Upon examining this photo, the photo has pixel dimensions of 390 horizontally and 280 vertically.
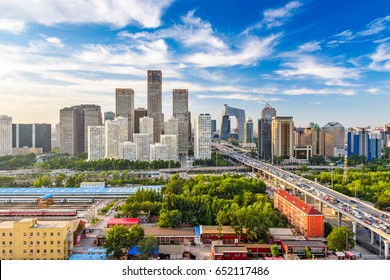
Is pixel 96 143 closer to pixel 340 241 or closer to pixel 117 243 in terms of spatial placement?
pixel 117 243

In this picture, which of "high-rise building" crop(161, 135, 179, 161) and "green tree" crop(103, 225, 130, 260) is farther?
"high-rise building" crop(161, 135, 179, 161)

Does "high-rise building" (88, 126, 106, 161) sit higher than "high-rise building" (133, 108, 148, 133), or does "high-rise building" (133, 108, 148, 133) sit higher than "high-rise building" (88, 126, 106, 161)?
"high-rise building" (133, 108, 148, 133)

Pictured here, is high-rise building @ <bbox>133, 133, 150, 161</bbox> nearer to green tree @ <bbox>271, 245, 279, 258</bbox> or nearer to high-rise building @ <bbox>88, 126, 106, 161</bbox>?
high-rise building @ <bbox>88, 126, 106, 161</bbox>

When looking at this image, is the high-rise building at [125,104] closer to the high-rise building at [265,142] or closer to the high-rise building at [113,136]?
the high-rise building at [113,136]

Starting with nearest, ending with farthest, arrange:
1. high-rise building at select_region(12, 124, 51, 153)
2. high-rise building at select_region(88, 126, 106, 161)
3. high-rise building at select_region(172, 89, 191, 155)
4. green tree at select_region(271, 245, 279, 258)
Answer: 1. green tree at select_region(271, 245, 279, 258)
2. high-rise building at select_region(12, 124, 51, 153)
3. high-rise building at select_region(88, 126, 106, 161)
4. high-rise building at select_region(172, 89, 191, 155)

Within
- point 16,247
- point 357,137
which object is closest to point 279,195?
point 16,247

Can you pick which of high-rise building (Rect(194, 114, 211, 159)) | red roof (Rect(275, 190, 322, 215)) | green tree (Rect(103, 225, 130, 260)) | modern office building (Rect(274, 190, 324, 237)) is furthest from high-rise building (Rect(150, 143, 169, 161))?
green tree (Rect(103, 225, 130, 260))

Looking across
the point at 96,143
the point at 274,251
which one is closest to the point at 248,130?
the point at 96,143
